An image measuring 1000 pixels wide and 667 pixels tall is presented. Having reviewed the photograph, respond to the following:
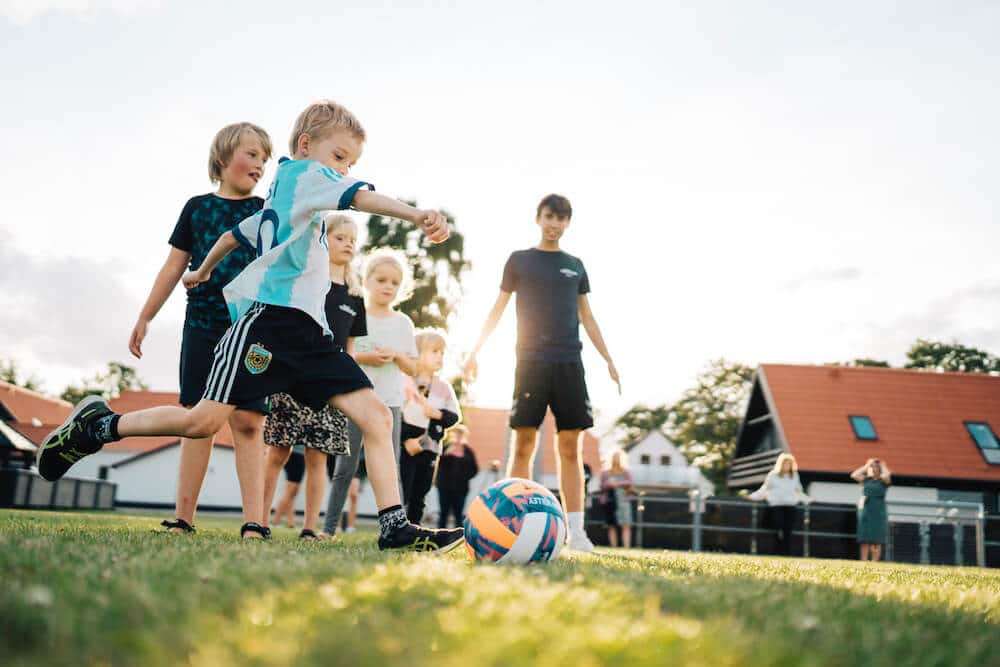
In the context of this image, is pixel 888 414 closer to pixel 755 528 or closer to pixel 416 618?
pixel 755 528

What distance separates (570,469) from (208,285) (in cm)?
301

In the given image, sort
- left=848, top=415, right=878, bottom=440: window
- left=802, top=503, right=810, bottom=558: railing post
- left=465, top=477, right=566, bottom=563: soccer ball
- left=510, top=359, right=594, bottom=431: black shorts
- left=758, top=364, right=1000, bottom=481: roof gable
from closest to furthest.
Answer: left=465, top=477, right=566, bottom=563: soccer ball
left=510, top=359, right=594, bottom=431: black shorts
left=802, top=503, right=810, bottom=558: railing post
left=758, top=364, right=1000, bottom=481: roof gable
left=848, top=415, right=878, bottom=440: window

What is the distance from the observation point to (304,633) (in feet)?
5.26

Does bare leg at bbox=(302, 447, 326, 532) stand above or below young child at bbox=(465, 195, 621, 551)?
below

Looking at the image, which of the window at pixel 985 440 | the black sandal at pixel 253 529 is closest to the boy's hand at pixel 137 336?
the black sandal at pixel 253 529

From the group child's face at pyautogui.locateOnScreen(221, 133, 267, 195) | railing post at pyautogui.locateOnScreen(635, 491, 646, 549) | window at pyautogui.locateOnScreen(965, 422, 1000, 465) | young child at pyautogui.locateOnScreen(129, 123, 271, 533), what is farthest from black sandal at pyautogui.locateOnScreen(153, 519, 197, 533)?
window at pyautogui.locateOnScreen(965, 422, 1000, 465)

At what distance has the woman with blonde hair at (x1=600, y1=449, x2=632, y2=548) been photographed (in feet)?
54.9

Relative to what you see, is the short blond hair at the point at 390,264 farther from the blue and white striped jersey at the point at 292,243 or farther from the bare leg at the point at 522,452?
the blue and white striped jersey at the point at 292,243

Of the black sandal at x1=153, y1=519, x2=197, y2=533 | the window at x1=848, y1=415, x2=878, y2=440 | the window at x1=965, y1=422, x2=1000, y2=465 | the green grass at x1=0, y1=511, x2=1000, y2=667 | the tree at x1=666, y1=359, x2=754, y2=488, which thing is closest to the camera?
the green grass at x1=0, y1=511, x2=1000, y2=667

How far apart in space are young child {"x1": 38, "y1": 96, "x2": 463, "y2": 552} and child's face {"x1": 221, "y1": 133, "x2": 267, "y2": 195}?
1.06 metres

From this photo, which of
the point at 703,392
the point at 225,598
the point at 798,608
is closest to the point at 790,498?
the point at 798,608

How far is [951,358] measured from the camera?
251 feet

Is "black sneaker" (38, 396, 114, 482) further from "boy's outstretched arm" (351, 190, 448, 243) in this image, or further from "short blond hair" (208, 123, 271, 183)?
"boy's outstretched arm" (351, 190, 448, 243)

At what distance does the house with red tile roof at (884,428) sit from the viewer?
3212 centimetres
